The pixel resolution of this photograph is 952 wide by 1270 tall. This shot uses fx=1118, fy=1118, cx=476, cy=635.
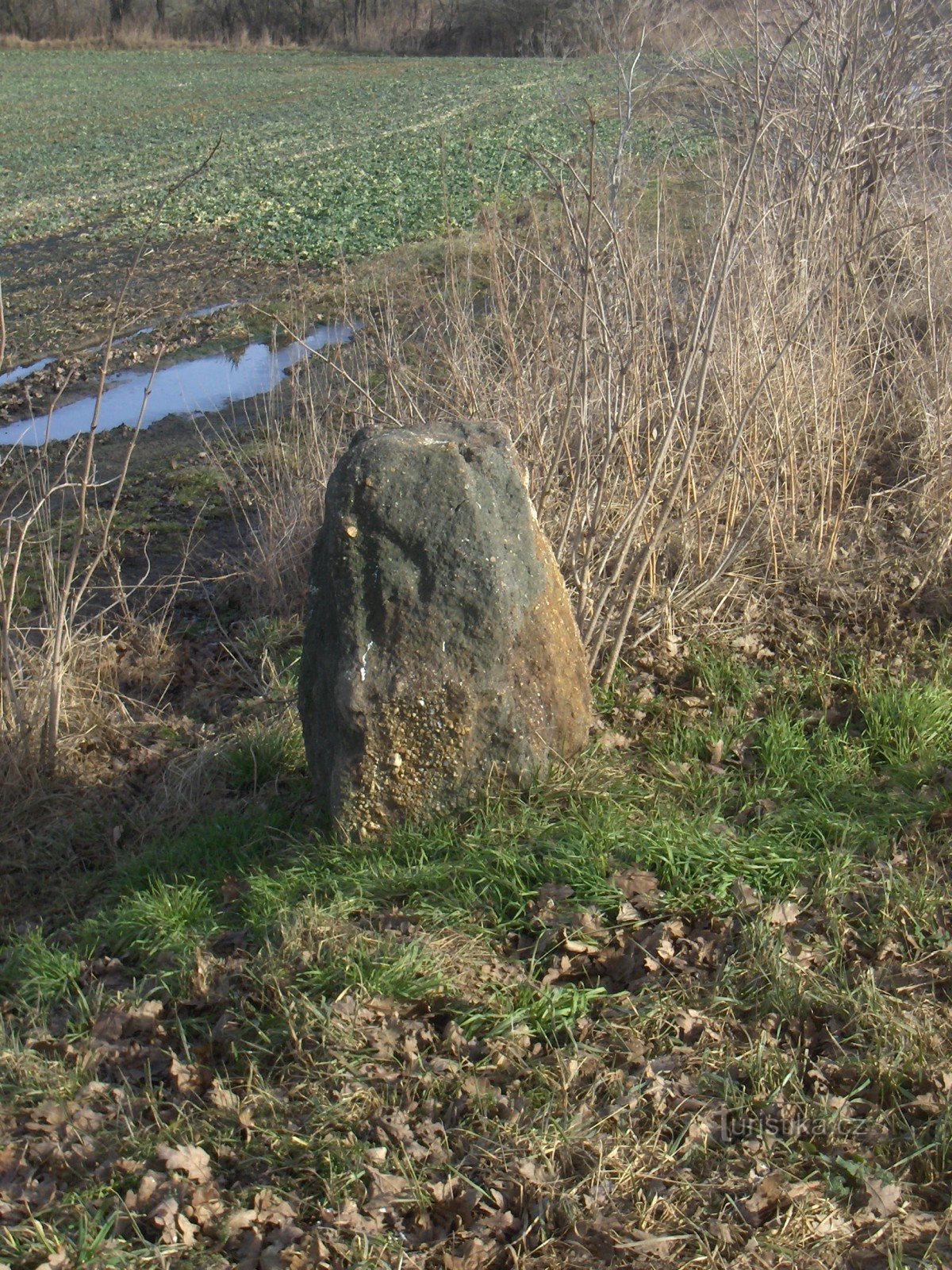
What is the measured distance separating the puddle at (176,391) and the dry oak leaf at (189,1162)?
8064 mm

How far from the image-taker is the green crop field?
55.5ft

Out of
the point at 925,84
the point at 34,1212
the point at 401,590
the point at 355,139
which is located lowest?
the point at 34,1212

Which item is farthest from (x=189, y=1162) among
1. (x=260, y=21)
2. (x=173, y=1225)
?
(x=260, y=21)

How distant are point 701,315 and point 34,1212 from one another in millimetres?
3899

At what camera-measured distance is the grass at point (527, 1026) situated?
2701 millimetres

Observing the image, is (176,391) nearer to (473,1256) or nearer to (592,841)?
(592,841)

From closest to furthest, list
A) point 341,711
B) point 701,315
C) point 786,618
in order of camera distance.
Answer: point 341,711 → point 701,315 → point 786,618

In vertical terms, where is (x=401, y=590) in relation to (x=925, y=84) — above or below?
below

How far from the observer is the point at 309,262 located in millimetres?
15328

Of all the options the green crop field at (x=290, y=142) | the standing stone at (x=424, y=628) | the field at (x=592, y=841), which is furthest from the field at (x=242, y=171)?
the standing stone at (x=424, y=628)

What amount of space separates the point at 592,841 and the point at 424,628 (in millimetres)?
923

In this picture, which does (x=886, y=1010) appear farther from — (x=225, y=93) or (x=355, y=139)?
(x=225, y=93)

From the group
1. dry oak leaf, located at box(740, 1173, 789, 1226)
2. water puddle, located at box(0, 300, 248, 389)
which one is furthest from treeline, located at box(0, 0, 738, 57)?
dry oak leaf, located at box(740, 1173, 789, 1226)

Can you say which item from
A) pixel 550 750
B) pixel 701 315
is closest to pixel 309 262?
pixel 701 315
